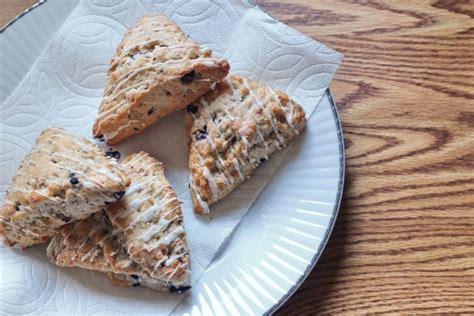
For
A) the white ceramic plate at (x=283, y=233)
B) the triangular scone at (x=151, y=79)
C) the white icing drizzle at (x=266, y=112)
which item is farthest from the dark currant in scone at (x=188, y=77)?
the white ceramic plate at (x=283, y=233)

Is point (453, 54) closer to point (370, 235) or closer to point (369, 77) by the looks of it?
point (369, 77)

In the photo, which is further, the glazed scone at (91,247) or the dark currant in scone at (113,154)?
the dark currant in scone at (113,154)

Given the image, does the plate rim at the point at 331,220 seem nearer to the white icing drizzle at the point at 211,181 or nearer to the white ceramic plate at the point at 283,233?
the white ceramic plate at the point at 283,233

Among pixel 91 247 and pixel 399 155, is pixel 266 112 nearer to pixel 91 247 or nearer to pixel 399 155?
pixel 399 155

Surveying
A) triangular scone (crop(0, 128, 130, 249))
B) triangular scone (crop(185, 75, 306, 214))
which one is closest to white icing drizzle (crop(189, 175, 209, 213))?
triangular scone (crop(185, 75, 306, 214))

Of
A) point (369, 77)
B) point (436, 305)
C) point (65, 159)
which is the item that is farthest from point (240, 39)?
point (436, 305)

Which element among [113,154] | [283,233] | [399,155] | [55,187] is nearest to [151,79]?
[113,154]
